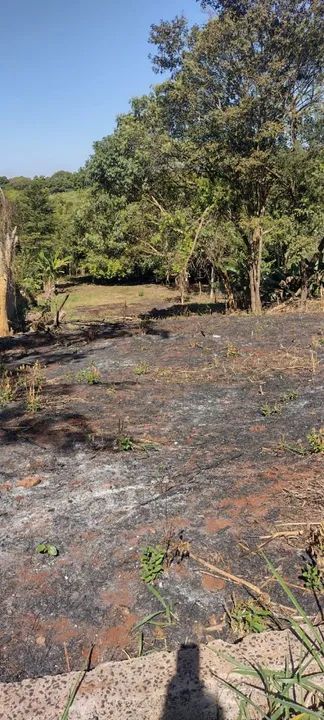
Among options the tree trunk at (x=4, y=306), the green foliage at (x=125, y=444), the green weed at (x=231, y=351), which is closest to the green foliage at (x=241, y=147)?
the tree trunk at (x=4, y=306)

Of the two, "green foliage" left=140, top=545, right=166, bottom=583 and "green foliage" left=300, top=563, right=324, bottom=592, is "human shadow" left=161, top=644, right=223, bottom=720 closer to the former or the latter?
"green foliage" left=140, top=545, right=166, bottom=583

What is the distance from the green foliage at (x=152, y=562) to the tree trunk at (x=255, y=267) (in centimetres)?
996

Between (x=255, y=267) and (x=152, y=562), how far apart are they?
35.8ft

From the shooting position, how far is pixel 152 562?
249 cm

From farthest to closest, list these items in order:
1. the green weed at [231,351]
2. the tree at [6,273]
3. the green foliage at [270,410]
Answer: the tree at [6,273], the green weed at [231,351], the green foliage at [270,410]

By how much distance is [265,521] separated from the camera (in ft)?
9.16

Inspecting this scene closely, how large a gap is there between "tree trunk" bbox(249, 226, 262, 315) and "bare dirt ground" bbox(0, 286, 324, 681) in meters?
6.44

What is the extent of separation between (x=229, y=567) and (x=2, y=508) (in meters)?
1.34

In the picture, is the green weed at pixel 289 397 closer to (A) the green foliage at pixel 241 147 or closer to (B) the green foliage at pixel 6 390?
(B) the green foliage at pixel 6 390

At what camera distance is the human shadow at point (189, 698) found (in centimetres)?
167

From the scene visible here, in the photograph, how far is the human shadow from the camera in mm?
1674

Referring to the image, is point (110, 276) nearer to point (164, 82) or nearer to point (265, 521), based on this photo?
point (164, 82)

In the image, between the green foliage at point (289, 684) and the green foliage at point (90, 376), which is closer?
the green foliage at point (289, 684)

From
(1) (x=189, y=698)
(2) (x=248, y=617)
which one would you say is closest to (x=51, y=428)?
(2) (x=248, y=617)
